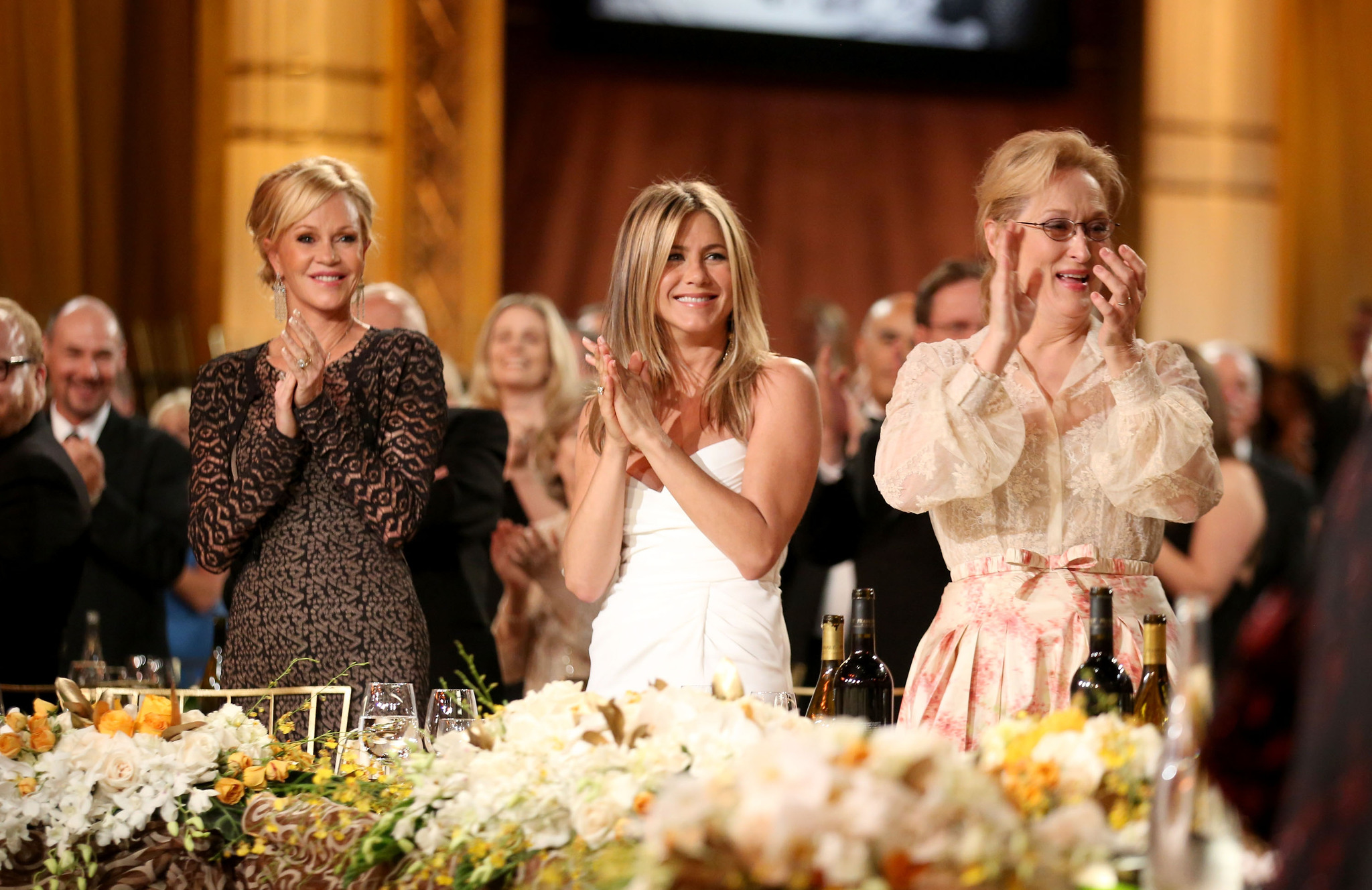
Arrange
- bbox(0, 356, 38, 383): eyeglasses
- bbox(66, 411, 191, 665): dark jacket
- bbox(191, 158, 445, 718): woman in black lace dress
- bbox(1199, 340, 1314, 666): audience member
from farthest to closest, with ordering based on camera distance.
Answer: bbox(1199, 340, 1314, 666): audience member, bbox(66, 411, 191, 665): dark jacket, bbox(0, 356, 38, 383): eyeglasses, bbox(191, 158, 445, 718): woman in black lace dress

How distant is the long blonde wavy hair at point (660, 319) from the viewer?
2.86 metres

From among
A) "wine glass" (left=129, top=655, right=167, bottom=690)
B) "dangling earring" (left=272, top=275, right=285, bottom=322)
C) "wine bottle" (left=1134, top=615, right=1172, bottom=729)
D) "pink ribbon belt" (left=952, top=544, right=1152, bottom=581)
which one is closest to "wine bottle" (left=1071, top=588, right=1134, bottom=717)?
"wine bottle" (left=1134, top=615, right=1172, bottom=729)

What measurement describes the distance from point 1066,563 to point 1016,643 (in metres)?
0.16

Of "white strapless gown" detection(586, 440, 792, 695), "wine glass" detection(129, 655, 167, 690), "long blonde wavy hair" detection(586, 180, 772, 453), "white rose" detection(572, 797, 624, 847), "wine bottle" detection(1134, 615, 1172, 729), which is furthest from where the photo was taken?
"wine glass" detection(129, 655, 167, 690)

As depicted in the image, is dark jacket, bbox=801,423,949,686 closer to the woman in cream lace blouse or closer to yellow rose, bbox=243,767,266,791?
the woman in cream lace blouse

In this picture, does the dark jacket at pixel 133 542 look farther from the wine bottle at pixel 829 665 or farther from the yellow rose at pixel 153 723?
the wine bottle at pixel 829 665

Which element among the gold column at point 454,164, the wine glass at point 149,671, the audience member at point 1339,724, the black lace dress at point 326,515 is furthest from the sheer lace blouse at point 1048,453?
the gold column at point 454,164

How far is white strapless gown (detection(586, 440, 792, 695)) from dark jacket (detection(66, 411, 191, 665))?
2268 mm

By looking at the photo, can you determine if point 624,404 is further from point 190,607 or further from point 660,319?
point 190,607

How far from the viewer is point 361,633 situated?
306cm

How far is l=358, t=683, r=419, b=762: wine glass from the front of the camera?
2178 millimetres

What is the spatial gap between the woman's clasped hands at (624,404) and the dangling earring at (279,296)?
797mm

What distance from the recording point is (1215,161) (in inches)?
344

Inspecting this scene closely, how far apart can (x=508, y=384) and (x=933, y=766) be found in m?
3.68
